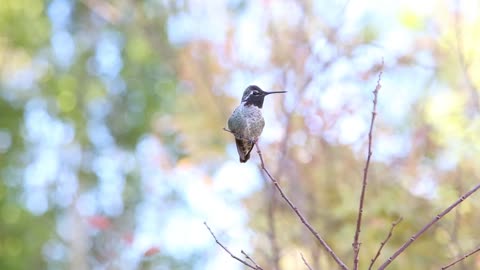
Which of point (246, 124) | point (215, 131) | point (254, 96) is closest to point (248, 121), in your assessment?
point (246, 124)

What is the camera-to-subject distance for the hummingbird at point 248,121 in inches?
116

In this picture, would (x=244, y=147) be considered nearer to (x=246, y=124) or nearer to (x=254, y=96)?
(x=246, y=124)

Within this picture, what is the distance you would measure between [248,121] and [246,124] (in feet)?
0.06

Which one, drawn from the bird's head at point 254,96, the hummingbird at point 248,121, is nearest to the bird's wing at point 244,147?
the hummingbird at point 248,121

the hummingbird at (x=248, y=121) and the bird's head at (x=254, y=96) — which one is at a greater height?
the bird's head at (x=254, y=96)

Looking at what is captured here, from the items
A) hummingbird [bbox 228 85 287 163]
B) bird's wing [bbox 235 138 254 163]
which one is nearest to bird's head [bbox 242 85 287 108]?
hummingbird [bbox 228 85 287 163]

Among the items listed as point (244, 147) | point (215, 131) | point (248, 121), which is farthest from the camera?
point (215, 131)

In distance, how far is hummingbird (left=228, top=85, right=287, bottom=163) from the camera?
2938 millimetres

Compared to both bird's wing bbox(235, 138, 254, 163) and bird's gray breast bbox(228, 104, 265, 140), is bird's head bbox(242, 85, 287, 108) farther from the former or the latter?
bird's wing bbox(235, 138, 254, 163)

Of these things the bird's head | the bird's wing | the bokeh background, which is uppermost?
the bokeh background

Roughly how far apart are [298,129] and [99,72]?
6.88 metres

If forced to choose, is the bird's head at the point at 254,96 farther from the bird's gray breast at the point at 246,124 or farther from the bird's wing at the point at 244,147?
the bird's wing at the point at 244,147

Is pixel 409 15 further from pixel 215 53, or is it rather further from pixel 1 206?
pixel 1 206

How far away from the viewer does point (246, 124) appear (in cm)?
294
